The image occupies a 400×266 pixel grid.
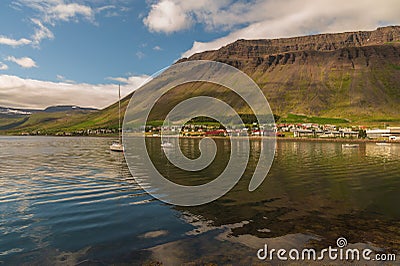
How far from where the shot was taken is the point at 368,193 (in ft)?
115

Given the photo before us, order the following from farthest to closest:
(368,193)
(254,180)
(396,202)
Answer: (254,180) < (368,193) < (396,202)

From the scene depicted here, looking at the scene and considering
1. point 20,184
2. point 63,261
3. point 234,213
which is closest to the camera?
point 63,261

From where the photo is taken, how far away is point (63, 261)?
1600 centimetres

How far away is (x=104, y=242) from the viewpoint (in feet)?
61.2

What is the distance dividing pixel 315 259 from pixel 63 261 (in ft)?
44.3

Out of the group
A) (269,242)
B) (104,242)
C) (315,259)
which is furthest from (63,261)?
(315,259)

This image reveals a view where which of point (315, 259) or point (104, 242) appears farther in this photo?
point (104, 242)

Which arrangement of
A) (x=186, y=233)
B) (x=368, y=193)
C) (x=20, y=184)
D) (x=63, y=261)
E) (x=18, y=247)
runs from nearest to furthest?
1. (x=63, y=261)
2. (x=18, y=247)
3. (x=186, y=233)
4. (x=368, y=193)
5. (x=20, y=184)

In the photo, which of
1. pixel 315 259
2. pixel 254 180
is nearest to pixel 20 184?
pixel 254 180

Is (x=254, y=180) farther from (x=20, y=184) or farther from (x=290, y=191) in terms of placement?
(x=20, y=184)

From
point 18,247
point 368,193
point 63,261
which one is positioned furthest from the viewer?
point 368,193

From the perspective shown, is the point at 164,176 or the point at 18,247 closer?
the point at 18,247

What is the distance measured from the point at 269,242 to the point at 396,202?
19526mm

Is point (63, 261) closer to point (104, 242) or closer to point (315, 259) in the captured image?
point (104, 242)
